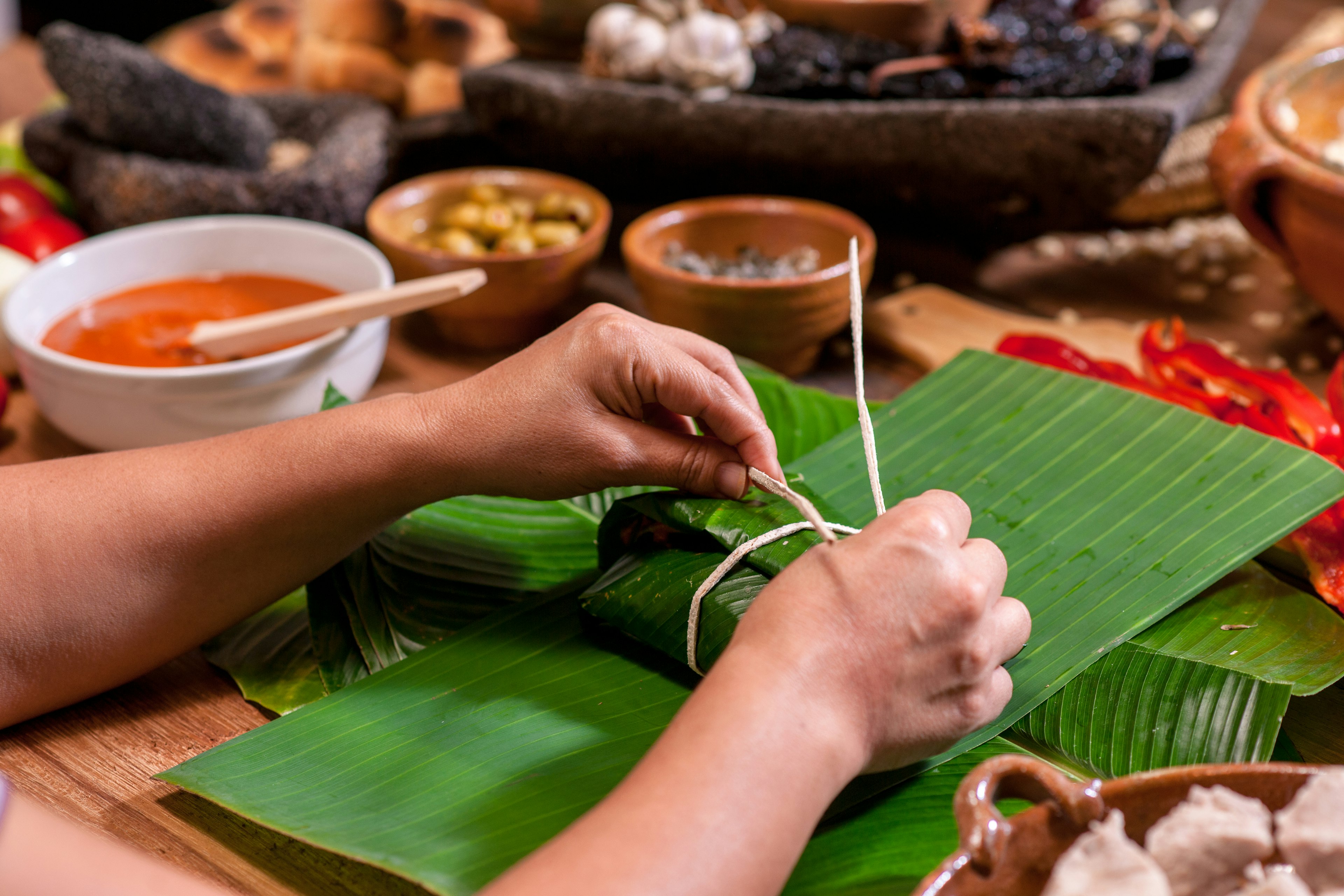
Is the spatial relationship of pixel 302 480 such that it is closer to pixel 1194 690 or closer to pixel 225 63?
pixel 1194 690

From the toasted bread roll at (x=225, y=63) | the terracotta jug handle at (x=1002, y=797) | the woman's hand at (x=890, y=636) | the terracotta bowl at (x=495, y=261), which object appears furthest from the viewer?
the toasted bread roll at (x=225, y=63)

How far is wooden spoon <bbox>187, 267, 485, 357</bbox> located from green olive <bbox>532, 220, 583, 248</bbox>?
29cm

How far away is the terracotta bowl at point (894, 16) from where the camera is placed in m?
1.97

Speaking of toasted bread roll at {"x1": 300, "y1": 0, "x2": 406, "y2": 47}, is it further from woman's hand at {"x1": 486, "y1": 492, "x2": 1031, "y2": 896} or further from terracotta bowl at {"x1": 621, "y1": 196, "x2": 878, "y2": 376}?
woman's hand at {"x1": 486, "y1": 492, "x2": 1031, "y2": 896}

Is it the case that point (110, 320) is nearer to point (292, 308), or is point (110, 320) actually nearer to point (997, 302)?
point (292, 308)

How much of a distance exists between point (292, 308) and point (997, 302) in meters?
1.27

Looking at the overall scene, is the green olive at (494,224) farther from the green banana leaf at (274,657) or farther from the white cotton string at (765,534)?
the white cotton string at (765,534)

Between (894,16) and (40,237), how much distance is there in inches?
67.3

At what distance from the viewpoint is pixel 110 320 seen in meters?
1.47

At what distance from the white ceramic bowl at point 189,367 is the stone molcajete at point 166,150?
0.62 ft

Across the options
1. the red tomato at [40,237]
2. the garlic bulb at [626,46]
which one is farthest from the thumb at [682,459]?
the red tomato at [40,237]

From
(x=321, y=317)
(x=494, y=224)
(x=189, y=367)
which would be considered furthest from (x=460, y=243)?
(x=189, y=367)

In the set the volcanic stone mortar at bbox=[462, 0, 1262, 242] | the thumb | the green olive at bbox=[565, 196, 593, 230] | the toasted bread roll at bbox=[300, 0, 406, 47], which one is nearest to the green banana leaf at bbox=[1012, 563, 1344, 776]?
the thumb

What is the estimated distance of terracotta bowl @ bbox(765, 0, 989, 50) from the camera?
197 centimetres
